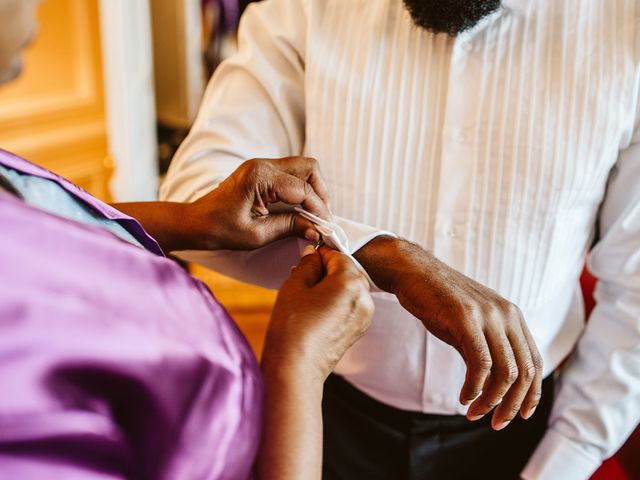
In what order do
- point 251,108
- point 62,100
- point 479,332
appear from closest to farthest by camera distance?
1. point 479,332
2. point 251,108
3. point 62,100

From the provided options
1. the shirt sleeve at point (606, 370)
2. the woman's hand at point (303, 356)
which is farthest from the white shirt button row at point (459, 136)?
the woman's hand at point (303, 356)

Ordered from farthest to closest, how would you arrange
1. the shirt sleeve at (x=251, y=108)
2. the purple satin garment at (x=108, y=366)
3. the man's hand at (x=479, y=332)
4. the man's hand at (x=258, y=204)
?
the shirt sleeve at (x=251, y=108), the man's hand at (x=258, y=204), the man's hand at (x=479, y=332), the purple satin garment at (x=108, y=366)

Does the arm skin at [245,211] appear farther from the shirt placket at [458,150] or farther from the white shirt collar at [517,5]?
the white shirt collar at [517,5]

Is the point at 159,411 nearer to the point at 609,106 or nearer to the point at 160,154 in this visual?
the point at 609,106

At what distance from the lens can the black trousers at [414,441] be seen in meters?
1.11

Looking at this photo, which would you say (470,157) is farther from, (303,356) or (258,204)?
(303,356)

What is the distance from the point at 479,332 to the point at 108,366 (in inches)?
17.7

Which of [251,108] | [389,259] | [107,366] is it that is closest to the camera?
[107,366]

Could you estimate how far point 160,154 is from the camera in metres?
2.63

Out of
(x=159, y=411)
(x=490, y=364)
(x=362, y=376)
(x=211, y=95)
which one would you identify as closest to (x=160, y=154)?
(x=211, y=95)

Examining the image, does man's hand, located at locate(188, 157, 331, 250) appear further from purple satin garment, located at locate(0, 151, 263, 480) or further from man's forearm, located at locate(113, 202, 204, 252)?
purple satin garment, located at locate(0, 151, 263, 480)

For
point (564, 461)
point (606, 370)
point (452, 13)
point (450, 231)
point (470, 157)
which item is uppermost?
point (452, 13)

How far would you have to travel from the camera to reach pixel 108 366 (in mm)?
417

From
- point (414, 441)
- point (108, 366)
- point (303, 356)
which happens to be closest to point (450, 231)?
point (414, 441)
